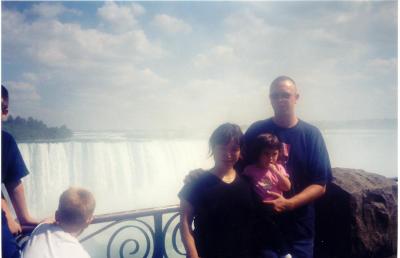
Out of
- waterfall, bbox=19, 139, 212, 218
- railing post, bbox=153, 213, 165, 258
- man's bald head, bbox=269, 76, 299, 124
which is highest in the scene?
man's bald head, bbox=269, 76, 299, 124

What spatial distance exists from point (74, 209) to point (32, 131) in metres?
10.1

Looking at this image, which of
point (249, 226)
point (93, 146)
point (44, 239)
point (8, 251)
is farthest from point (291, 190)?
point (93, 146)

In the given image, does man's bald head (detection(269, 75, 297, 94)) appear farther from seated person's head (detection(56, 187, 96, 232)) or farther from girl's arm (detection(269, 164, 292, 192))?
seated person's head (detection(56, 187, 96, 232))

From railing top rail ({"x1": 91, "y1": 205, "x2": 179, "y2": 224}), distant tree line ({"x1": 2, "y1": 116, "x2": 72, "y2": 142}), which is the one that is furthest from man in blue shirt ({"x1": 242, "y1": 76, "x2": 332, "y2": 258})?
distant tree line ({"x1": 2, "y1": 116, "x2": 72, "y2": 142})

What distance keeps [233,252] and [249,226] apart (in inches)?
6.4

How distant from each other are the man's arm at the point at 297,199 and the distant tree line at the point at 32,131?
7.43 metres

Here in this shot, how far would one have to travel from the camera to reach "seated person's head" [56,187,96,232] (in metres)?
1.66

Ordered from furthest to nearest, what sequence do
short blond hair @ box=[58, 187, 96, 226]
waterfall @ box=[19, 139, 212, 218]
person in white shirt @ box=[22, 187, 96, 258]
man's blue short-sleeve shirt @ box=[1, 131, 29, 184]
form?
1. waterfall @ box=[19, 139, 212, 218]
2. man's blue short-sleeve shirt @ box=[1, 131, 29, 184]
3. short blond hair @ box=[58, 187, 96, 226]
4. person in white shirt @ box=[22, 187, 96, 258]

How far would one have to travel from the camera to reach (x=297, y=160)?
189cm

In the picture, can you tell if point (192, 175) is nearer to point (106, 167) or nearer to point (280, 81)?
point (280, 81)

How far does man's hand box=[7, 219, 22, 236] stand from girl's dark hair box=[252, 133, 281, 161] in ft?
4.78

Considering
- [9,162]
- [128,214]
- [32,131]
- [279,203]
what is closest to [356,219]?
[279,203]

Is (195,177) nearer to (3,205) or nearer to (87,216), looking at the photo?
(87,216)

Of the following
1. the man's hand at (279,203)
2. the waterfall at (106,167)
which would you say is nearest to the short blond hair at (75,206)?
the man's hand at (279,203)
